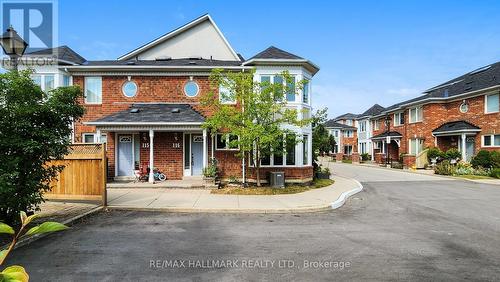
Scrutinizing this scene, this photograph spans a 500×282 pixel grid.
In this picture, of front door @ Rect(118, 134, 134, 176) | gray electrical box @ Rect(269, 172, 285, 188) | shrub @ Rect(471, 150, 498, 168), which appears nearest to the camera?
gray electrical box @ Rect(269, 172, 285, 188)

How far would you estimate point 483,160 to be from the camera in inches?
977

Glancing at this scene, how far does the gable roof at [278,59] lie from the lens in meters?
17.4

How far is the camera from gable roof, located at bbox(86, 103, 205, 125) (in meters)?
16.5

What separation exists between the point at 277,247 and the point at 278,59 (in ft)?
40.5

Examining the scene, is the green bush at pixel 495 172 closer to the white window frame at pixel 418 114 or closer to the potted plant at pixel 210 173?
the white window frame at pixel 418 114

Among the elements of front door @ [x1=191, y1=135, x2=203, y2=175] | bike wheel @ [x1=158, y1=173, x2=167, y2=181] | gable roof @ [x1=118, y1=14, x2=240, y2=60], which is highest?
gable roof @ [x1=118, y1=14, x2=240, y2=60]

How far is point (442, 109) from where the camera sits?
31844 millimetres

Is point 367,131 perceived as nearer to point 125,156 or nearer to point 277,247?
point 125,156

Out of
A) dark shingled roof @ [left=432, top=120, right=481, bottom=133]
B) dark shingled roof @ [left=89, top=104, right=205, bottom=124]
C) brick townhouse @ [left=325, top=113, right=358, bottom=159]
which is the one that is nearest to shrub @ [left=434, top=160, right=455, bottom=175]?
dark shingled roof @ [left=432, top=120, right=481, bottom=133]

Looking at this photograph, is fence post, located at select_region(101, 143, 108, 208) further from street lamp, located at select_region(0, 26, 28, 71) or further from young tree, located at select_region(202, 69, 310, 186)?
young tree, located at select_region(202, 69, 310, 186)

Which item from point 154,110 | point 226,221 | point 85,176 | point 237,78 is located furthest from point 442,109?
point 85,176

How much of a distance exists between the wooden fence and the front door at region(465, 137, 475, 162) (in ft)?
96.9

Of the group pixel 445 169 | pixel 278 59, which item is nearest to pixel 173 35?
pixel 278 59

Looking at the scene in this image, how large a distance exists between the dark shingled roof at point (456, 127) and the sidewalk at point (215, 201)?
18501mm
